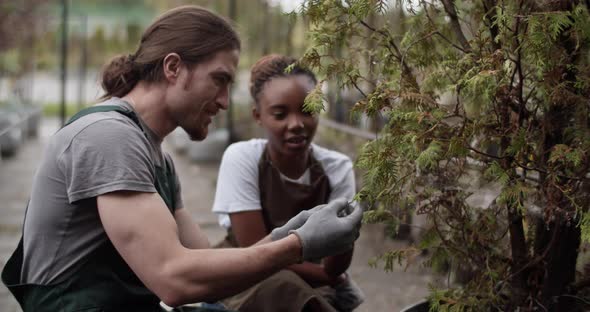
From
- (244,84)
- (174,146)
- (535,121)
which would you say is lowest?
(174,146)

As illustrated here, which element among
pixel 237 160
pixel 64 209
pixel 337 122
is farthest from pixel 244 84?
pixel 64 209

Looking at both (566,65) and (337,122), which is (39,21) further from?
(566,65)

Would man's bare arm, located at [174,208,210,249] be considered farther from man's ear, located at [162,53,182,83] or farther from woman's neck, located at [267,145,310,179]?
man's ear, located at [162,53,182,83]

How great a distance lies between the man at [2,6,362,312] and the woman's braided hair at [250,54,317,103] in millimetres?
550

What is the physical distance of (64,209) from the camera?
2014 millimetres

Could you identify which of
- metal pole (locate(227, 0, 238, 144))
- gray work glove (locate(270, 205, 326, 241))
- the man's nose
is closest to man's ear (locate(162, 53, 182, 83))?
the man's nose

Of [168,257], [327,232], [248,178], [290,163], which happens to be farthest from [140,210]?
[290,163]

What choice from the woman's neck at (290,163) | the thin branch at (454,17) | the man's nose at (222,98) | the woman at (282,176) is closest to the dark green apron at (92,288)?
the man's nose at (222,98)

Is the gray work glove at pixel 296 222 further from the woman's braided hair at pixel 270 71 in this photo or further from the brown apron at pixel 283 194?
the woman's braided hair at pixel 270 71

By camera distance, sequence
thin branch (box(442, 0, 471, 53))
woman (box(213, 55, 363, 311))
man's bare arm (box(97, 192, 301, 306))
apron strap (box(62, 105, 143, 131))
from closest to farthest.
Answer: man's bare arm (box(97, 192, 301, 306))
apron strap (box(62, 105, 143, 131))
thin branch (box(442, 0, 471, 53))
woman (box(213, 55, 363, 311))

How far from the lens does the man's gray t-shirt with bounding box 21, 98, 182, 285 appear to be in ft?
6.26

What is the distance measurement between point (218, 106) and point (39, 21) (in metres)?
13.1

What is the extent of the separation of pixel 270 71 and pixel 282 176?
1.37 feet

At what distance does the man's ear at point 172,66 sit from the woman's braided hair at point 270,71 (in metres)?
0.70
